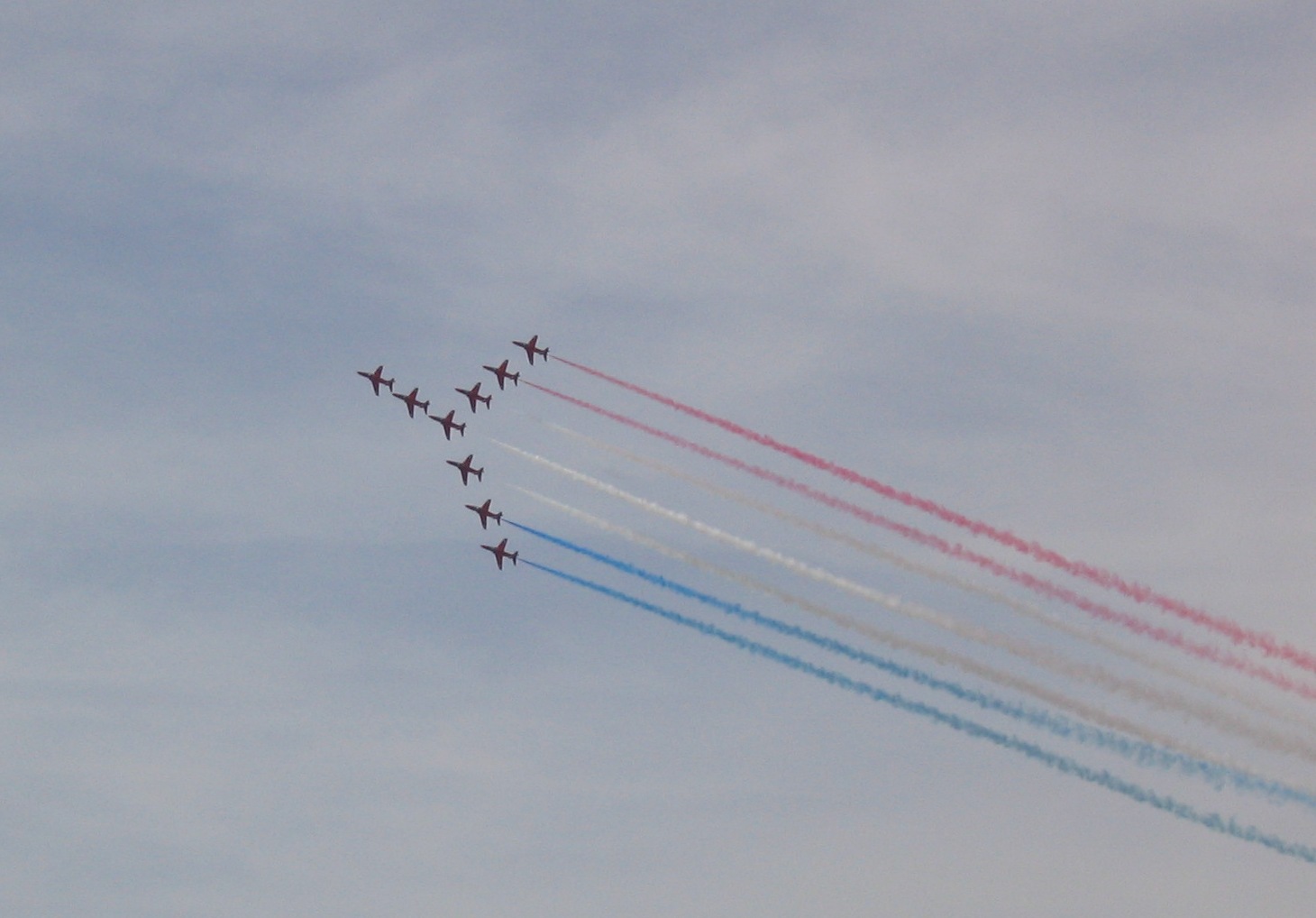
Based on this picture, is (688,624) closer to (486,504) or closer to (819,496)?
(819,496)

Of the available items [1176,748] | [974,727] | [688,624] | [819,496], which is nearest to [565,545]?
[688,624]

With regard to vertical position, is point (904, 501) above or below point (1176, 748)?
above

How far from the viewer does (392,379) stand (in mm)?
164375

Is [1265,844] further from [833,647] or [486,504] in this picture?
[486,504]

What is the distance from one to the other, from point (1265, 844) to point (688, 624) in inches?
1675

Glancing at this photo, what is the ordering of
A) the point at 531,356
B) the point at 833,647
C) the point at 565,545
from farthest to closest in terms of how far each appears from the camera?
the point at 531,356 → the point at 565,545 → the point at 833,647

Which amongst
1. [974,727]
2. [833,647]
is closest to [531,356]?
[833,647]

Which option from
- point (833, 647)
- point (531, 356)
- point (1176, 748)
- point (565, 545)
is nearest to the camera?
point (1176, 748)

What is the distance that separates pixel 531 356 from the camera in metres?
155

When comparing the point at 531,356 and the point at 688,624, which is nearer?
the point at 688,624

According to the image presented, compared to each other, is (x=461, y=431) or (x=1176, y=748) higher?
(x=461, y=431)

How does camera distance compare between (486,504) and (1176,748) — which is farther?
(486,504)

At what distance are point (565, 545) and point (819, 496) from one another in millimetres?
21502

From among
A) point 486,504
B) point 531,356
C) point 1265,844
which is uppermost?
point 531,356
